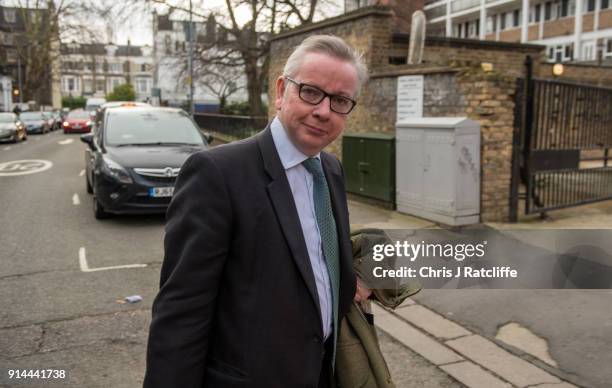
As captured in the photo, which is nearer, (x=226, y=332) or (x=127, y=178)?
(x=226, y=332)

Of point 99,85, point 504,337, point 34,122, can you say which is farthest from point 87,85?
point 504,337

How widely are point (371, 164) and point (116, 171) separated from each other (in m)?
4.11

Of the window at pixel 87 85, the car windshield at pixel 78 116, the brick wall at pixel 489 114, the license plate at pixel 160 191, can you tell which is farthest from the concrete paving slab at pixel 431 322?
the window at pixel 87 85

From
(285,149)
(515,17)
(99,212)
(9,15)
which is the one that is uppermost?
(9,15)

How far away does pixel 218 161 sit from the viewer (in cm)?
175

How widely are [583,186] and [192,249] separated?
885 centimetres

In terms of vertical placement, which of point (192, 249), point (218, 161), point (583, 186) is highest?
point (218, 161)

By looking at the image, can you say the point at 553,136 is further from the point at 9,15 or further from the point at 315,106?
the point at 9,15

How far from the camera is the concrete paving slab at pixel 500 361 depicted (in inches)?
155

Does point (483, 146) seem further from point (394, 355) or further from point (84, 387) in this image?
point (84, 387)

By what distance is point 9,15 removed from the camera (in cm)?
9062

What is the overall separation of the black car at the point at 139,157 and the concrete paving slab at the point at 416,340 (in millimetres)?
4214

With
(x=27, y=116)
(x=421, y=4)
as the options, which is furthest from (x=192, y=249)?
(x=421, y=4)

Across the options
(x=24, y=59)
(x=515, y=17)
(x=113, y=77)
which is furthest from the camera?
(x=113, y=77)
